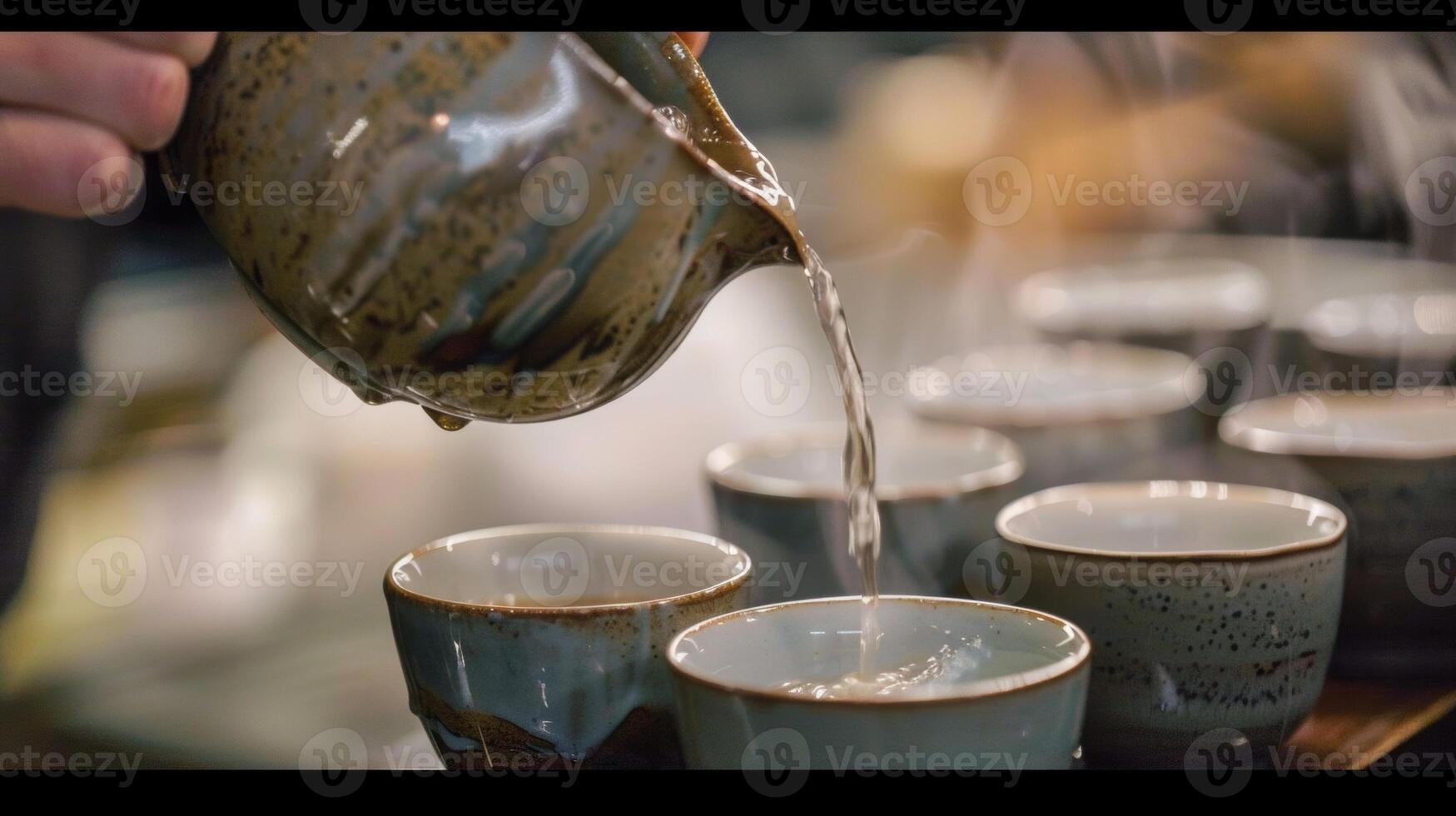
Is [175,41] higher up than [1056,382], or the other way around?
[175,41]

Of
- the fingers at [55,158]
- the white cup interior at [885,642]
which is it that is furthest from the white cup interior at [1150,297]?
the fingers at [55,158]

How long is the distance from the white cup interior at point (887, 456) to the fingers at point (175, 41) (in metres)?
0.69

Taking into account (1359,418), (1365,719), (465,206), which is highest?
(465,206)

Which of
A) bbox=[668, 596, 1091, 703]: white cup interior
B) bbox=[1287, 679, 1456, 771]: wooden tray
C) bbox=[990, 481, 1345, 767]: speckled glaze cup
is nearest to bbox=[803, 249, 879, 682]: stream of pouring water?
bbox=[668, 596, 1091, 703]: white cup interior

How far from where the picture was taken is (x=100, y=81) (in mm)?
804

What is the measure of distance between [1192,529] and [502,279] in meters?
0.73

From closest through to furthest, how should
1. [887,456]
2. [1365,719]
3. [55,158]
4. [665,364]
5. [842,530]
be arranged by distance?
[55,158] < [1365,719] < [842,530] < [887,456] < [665,364]

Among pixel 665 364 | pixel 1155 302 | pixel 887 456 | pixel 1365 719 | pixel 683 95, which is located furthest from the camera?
pixel 1155 302

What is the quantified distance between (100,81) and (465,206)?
0.25 meters

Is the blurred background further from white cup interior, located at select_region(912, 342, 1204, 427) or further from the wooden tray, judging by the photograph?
the wooden tray

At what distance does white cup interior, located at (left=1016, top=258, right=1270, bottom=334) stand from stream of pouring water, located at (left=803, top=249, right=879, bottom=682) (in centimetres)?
127

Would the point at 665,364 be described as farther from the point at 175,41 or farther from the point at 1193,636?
the point at 175,41

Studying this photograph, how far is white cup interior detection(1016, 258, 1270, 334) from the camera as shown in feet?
7.19

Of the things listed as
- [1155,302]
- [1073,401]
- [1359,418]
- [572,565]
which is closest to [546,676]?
[572,565]
